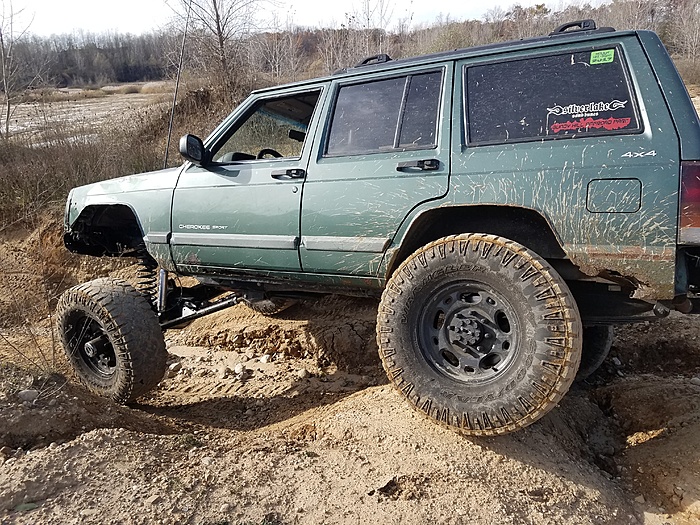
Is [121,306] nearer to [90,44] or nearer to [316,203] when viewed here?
[316,203]

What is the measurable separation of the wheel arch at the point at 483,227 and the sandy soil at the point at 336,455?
3.08ft

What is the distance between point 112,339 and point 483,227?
2.56 meters

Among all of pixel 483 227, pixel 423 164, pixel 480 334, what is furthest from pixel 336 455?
pixel 423 164

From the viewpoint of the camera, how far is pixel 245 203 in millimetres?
3281

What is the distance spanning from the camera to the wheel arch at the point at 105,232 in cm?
413

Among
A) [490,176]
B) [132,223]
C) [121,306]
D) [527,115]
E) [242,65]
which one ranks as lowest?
[121,306]

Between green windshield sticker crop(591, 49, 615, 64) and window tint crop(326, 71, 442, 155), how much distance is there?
781 millimetres

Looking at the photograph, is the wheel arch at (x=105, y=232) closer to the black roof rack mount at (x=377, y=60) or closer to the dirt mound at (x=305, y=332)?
the dirt mound at (x=305, y=332)

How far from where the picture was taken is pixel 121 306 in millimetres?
3498

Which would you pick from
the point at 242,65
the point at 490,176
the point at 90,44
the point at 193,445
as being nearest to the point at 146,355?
the point at 193,445

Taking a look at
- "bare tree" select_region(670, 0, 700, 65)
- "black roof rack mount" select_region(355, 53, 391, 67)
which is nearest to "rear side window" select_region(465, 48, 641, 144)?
"black roof rack mount" select_region(355, 53, 391, 67)

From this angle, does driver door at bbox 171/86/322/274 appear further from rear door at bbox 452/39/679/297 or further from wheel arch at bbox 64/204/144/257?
rear door at bbox 452/39/679/297

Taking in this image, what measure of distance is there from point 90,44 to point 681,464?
2394 inches

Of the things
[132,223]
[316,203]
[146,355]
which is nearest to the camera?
[316,203]
